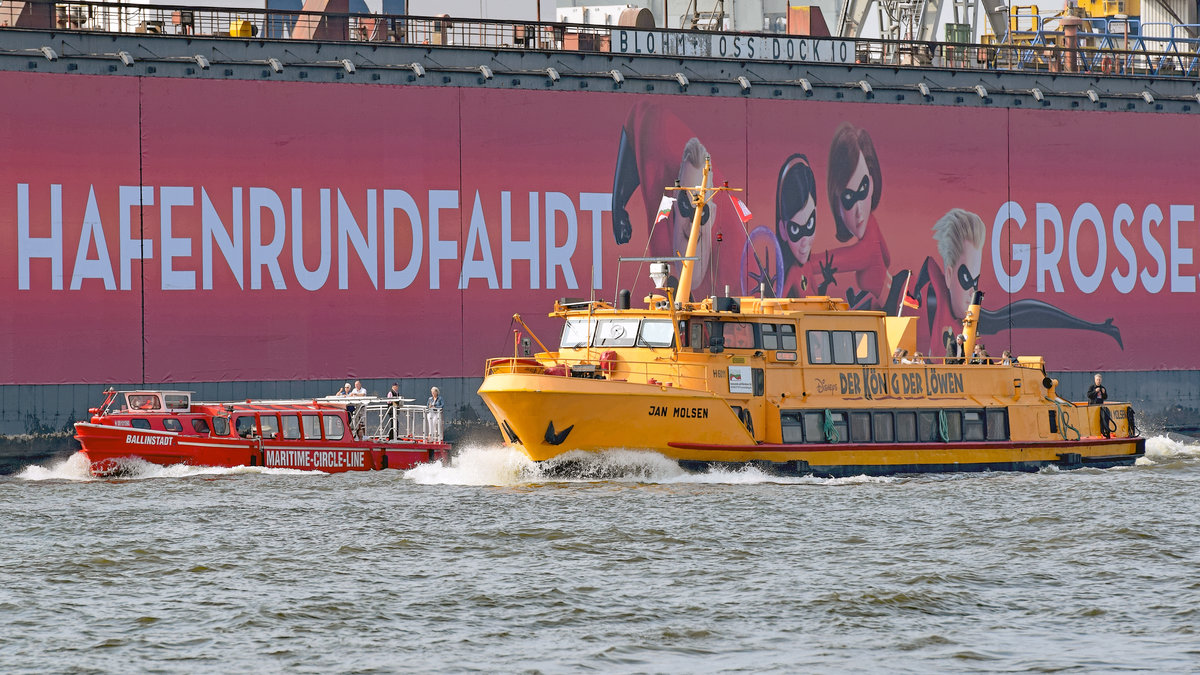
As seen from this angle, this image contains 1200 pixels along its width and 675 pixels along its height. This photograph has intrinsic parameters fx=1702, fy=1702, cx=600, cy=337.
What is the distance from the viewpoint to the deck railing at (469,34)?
128ft

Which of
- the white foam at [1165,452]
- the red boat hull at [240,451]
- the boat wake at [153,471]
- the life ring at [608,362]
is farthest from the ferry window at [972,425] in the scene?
the boat wake at [153,471]

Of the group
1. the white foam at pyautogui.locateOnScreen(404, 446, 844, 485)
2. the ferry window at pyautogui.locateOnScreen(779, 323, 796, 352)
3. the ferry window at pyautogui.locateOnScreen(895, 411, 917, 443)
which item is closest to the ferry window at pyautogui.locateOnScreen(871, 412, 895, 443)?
the ferry window at pyautogui.locateOnScreen(895, 411, 917, 443)

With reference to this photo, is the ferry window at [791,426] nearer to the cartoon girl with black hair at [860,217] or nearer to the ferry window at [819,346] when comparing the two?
the ferry window at [819,346]

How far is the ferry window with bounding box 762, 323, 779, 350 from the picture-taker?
31.0 meters

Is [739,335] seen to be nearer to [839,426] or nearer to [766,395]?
[766,395]

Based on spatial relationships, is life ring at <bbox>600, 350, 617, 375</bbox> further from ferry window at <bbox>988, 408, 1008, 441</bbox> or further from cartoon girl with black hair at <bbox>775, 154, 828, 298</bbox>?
cartoon girl with black hair at <bbox>775, 154, 828, 298</bbox>

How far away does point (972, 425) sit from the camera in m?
33.3

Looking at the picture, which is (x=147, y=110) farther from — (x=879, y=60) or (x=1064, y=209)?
(x=1064, y=209)

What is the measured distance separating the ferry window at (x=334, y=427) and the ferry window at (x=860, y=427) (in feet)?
32.9

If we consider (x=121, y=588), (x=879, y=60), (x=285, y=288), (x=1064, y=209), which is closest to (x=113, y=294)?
(x=285, y=288)

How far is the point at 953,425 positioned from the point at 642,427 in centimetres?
719

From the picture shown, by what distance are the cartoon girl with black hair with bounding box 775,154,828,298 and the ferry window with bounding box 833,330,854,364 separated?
11.2 metres

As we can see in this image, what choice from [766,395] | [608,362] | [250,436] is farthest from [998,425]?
[250,436]

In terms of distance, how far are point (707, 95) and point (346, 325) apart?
11.0 m
